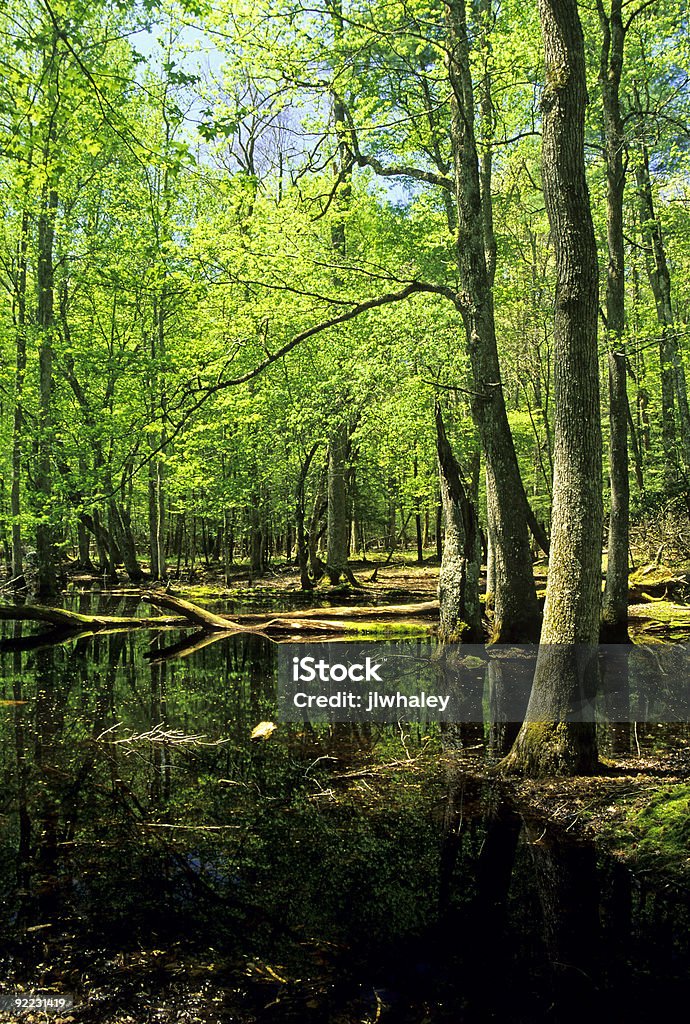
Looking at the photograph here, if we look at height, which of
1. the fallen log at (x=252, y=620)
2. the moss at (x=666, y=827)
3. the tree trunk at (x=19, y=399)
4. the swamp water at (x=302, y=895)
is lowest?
the swamp water at (x=302, y=895)

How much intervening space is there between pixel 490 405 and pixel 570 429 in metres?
4.90

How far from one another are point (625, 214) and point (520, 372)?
6.65 meters

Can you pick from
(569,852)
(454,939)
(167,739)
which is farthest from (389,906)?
(167,739)

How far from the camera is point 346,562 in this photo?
21.5 meters

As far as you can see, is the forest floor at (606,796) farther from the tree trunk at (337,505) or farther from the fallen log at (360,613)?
the tree trunk at (337,505)

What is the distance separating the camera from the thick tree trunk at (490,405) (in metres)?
10.6

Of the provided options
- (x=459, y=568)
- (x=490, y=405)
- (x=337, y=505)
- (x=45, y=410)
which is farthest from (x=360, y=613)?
(x=45, y=410)

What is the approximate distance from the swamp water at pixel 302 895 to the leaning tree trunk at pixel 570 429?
96cm

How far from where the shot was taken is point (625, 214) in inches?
940

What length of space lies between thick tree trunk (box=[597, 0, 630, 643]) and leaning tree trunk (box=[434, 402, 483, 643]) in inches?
83.2

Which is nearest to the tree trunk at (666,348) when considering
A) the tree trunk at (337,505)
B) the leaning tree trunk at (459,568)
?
the leaning tree trunk at (459,568)

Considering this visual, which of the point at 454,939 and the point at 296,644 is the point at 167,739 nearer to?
the point at 454,939

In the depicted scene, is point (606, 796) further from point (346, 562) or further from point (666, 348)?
point (346, 562)

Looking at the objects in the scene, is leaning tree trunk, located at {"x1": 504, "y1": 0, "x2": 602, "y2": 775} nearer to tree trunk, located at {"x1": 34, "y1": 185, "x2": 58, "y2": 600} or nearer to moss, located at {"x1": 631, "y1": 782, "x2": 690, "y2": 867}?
moss, located at {"x1": 631, "y1": 782, "x2": 690, "y2": 867}
